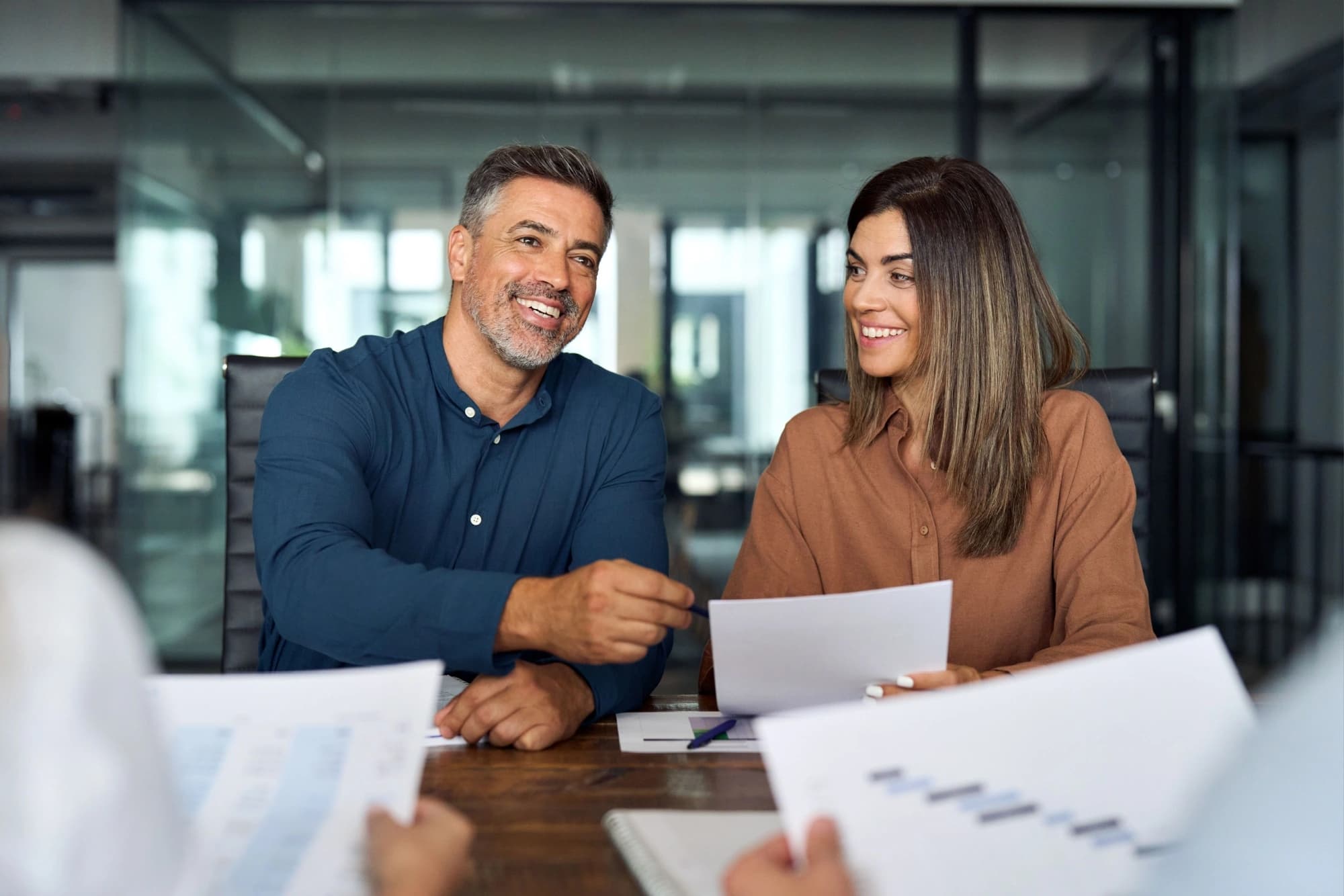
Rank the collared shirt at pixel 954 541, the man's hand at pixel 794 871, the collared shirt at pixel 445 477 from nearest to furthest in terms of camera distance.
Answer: the man's hand at pixel 794 871
the collared shirt at pixel 445 477
the collared shirt at pixel 954 541

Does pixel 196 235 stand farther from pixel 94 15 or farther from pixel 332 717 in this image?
pixel 332 717

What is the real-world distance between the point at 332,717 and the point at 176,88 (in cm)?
402

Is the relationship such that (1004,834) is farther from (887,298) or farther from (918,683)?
(887,298)

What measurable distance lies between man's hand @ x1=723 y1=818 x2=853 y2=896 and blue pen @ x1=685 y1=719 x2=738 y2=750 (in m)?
0.51

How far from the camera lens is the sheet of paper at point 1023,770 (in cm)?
61

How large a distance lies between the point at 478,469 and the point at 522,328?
217 millimetres

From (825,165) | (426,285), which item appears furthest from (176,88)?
(825,165)

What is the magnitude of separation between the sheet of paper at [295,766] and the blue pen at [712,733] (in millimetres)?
422

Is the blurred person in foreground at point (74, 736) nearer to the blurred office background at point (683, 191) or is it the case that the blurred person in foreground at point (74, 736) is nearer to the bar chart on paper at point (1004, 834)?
the bar chart on paper at point (1004, 834)

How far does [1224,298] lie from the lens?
4277 millimetres

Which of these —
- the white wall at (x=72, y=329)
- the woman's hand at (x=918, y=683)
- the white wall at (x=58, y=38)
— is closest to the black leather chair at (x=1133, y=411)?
the woman's hand at (x=918, y=683)

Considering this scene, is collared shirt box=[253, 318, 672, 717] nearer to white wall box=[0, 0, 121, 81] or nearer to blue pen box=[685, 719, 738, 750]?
blue pen box=[685, 719, 738, 750]

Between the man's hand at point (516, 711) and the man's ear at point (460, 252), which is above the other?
the man's ear at point (460, 252)

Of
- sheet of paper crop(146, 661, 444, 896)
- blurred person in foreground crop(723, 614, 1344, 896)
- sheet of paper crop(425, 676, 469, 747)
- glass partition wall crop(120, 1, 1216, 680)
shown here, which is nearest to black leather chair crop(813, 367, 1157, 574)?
sheet of paper crop(425, 676, 469, 747)
